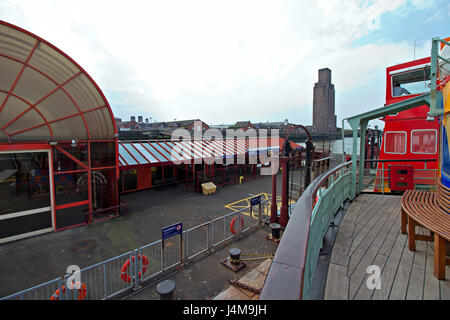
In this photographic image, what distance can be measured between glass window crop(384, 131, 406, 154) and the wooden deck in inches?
349

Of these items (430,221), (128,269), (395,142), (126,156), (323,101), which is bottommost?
(128,269)

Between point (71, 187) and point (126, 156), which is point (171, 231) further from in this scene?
point (126, 156)

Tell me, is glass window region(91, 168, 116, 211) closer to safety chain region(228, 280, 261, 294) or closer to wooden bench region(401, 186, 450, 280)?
safety chain region(228, 280, 261, 294)

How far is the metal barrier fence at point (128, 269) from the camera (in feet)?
17.9

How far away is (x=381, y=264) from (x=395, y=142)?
11.4 meters

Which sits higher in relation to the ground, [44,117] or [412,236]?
[44,117]

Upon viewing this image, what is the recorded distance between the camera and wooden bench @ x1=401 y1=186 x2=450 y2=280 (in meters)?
2.92

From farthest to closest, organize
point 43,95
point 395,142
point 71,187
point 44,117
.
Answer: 1. point 395,142
2. point 71,187
3. point 44,117
4. point 43,95

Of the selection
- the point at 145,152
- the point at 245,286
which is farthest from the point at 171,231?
the point at 145,152

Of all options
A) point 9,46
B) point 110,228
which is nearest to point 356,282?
point 110,228

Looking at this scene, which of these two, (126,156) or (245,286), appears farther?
(126,156)

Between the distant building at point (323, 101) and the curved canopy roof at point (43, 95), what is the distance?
136747mm

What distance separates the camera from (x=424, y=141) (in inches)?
439

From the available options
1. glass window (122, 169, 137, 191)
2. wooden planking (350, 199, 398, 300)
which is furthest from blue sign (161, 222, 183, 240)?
glass window (122, 169, 137, 191)
